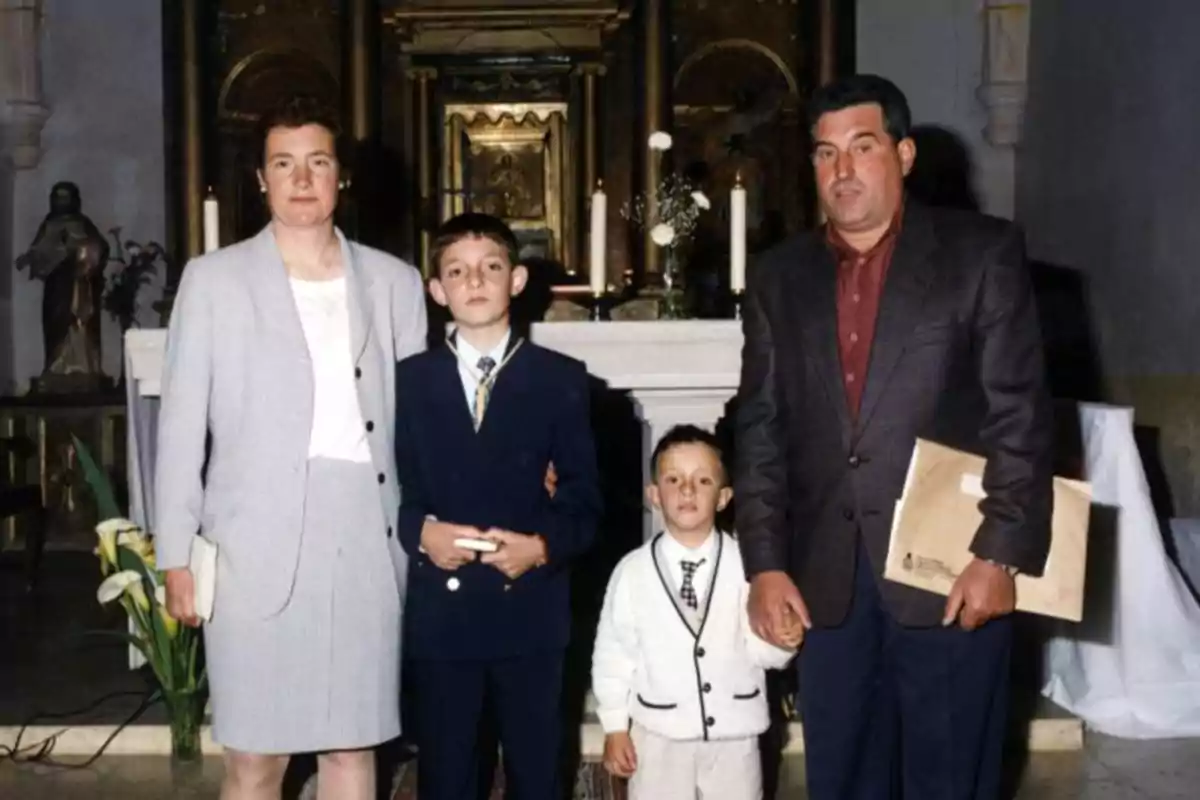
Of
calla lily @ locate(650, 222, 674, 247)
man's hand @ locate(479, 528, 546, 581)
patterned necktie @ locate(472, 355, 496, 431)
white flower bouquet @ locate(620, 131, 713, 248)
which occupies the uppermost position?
white flower bouquet @ locate(620, 131, 713, 248)

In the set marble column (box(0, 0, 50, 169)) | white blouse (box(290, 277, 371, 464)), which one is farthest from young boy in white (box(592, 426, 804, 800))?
marble column (box(0, 0, 50, 169))

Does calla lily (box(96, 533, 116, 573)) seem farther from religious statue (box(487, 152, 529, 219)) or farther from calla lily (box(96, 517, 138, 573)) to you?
religious statue (box(487, 152, 529, 219))

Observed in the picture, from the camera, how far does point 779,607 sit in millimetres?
2348

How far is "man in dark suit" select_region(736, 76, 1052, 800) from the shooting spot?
7.30ft

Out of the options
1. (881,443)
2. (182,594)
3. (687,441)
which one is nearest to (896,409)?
Answer: (881,443)

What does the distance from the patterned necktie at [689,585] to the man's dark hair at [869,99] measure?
0.93 m

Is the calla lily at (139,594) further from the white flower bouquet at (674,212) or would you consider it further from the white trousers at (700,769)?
the white flower bouquet at (674,212)

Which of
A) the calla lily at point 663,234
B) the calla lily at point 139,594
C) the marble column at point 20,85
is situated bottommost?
the calla lily at point 139,594

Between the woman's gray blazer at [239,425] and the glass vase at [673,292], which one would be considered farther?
the glass vase at [673,292]

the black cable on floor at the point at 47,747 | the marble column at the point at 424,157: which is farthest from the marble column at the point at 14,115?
the black cable on floor at the point at 47,747

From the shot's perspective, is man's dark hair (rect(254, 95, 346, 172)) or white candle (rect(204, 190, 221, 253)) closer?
man's dark hair (rect(254, 95, 346, 172))

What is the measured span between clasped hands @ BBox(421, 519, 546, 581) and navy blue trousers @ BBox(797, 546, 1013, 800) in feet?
1.67

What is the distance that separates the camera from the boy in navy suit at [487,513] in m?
2.58

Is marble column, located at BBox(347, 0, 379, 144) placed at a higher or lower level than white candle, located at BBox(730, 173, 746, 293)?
higher
